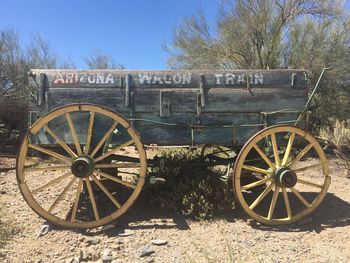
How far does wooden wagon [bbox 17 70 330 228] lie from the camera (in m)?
5.05

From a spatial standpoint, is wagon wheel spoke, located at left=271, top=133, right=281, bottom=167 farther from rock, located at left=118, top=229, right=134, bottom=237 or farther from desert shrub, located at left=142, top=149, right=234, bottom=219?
rock, located at left=118, top=229, right=134, bottom=237

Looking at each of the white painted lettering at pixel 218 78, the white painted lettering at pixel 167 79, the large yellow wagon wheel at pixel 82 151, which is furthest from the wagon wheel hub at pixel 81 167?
the white painted lettering at pixel 218 78

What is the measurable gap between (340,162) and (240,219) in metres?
5.24

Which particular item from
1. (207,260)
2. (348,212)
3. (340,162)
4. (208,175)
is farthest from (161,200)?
(340,162)

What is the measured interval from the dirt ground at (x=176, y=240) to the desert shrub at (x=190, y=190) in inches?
5.6

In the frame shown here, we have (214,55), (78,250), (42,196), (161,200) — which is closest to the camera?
(78,250)

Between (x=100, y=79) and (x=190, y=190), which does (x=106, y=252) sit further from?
(x=100, y=79)

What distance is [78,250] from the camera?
4.61 m

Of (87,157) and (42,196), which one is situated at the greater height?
(87,157)

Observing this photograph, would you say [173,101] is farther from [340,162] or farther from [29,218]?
[340,162]

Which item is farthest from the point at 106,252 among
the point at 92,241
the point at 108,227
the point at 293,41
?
the point at 293,41

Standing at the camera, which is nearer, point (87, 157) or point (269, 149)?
point (87, 157)

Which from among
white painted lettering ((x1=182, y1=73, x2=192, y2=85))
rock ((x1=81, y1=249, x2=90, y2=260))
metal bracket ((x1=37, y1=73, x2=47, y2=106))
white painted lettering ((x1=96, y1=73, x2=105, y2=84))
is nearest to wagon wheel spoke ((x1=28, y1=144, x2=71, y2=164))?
metal bracket ((x1=37, y1=73, x2=47, y2=106))

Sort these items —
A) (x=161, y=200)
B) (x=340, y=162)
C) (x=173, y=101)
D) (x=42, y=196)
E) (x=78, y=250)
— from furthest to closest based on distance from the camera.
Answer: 1. (x=340, y=162)
2. (x=42, y=196)
3. (x=161, y=200)
4. (x=173, y=101)
5. (x=78, y=250)
